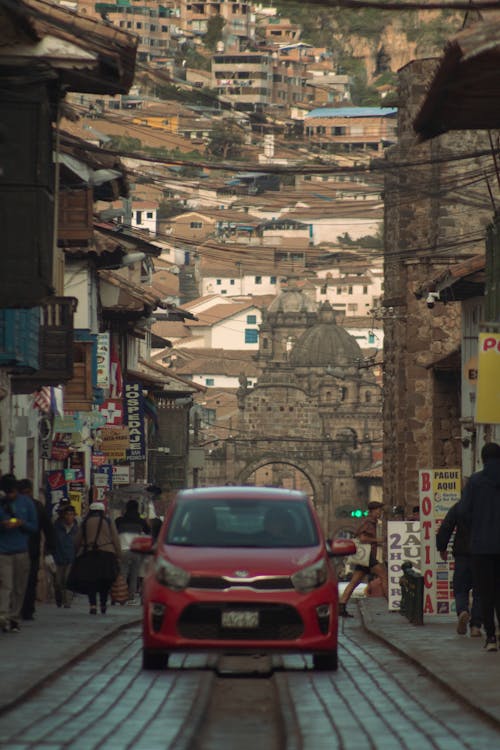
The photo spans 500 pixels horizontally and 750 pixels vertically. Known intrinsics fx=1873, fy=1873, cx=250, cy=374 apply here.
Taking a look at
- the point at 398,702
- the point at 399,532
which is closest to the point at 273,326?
the point at 399,532

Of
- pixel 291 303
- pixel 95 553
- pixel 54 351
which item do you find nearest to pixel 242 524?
pixel 95 553

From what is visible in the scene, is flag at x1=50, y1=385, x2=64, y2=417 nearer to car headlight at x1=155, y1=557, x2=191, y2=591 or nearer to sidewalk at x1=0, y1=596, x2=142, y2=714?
sidewalk at x1=0, y1=596, x2=142, y2=714

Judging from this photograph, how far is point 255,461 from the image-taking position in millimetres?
138625

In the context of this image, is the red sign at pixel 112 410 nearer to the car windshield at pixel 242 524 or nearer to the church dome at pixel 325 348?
the car windshield at pixel 242 524

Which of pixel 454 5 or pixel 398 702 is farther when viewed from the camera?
pixel 398 702

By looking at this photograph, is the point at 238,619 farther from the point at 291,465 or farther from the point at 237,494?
the point at 291,465

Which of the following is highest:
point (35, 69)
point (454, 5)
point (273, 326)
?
point (273, 326)

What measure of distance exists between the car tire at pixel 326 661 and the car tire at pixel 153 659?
4.01 feet

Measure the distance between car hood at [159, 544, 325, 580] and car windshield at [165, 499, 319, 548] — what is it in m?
0.20

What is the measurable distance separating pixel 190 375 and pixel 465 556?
533 feet

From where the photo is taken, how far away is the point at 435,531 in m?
24.4

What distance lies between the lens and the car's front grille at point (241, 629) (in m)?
14.6

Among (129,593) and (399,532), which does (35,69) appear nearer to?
(399,532)

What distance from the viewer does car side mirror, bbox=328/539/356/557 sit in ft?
51.0
